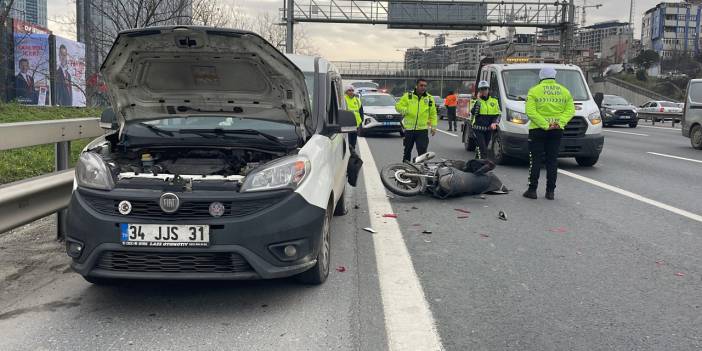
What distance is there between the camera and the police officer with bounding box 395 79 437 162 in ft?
34.3

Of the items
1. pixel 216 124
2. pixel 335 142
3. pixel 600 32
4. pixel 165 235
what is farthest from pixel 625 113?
pixel 600 32

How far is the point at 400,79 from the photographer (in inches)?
3406

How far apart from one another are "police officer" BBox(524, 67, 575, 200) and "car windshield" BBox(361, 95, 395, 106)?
42.5 feet

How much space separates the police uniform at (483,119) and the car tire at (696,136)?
7.95 metres

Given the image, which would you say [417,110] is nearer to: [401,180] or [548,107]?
[401,180]

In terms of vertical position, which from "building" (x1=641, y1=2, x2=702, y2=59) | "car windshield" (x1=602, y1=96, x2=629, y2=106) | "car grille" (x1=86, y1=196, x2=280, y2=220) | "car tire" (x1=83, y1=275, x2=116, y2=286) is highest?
"building" (x1=641, y1=2, x2=702, y2=59)

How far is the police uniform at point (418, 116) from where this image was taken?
1047 centimetres

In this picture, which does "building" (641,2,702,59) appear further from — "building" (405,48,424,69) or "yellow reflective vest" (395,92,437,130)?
"yellow reflective vest" (395,92,437,130)

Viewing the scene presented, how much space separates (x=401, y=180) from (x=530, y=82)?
5563 millimetres

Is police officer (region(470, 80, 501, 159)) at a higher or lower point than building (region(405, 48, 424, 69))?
lower

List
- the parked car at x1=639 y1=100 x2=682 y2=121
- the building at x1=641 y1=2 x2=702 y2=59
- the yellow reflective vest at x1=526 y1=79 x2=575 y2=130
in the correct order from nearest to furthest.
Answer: the yellow reflective vest at x1=526 y1=79 x2=575 y2=130 → the parked car at x1=639 y1=100 x2=682 y2=121 → the building at x1=641 y1=2 x2=702 y2=59

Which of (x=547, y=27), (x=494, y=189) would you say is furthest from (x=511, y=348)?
(x=547, y=27)

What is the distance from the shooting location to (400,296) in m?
4.48

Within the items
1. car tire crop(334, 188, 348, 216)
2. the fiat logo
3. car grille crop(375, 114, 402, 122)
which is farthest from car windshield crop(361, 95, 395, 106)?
the fiat logo
